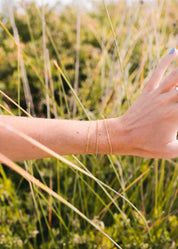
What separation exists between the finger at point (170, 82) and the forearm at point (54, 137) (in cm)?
16

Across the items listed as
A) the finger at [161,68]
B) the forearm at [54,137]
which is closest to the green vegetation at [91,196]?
the forearm at [54,137]

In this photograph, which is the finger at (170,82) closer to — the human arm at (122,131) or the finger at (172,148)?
the human arm at (122,131)

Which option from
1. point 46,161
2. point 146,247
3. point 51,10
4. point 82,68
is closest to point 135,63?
point 82,68

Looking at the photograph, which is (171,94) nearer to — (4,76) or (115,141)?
(115,141)

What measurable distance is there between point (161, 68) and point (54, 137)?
1.02 feet

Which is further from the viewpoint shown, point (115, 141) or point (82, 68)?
point (82, 68)

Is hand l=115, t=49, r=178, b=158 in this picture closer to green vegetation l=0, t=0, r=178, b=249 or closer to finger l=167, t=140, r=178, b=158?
finger l=167, t=140, r=178, b=158

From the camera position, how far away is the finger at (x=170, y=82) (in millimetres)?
621

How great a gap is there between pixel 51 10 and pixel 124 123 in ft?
6.77

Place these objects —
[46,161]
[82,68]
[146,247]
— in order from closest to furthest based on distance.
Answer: [146,247]
[46,161]
[82,68]

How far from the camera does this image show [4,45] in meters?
2.24

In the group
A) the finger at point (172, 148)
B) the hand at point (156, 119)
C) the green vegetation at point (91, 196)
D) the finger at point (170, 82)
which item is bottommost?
the green vegetation at point (91, 196)

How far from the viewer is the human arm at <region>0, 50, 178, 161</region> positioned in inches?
24.9

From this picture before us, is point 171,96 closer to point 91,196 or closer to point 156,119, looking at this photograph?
point 156,119
